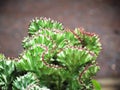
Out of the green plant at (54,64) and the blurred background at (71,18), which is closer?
the green plant at (54,64)

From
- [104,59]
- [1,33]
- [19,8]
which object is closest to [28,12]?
[19,8]

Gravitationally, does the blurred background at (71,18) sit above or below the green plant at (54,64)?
above

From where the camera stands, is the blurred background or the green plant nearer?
the green plant

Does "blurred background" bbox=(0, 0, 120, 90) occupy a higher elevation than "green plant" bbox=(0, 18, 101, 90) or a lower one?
higher

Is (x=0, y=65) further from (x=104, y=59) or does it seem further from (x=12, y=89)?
(x=104, y=59)
